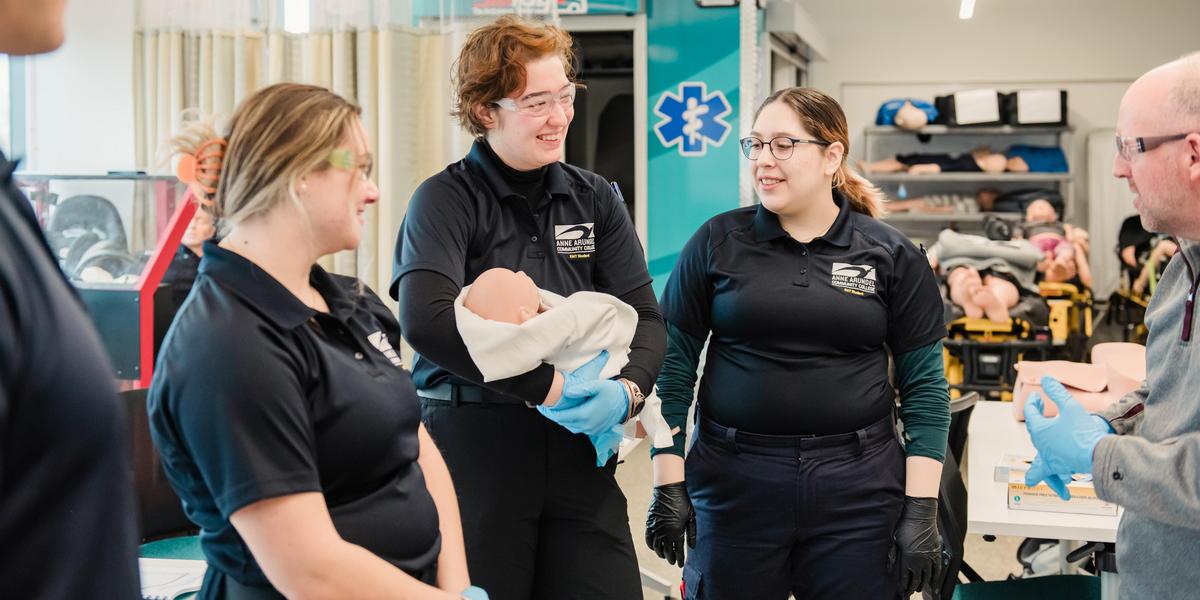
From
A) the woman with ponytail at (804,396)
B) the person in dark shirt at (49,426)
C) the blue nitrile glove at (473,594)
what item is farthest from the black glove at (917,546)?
the person in dark shirt at (49,426)

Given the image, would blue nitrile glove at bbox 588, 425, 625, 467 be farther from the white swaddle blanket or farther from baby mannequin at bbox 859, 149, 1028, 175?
baby mannequin at bbox 859, 149, 1028, 175

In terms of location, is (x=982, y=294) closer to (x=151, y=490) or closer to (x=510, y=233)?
(x=510, y=233)

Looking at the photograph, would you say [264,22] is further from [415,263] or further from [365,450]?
[365,450]

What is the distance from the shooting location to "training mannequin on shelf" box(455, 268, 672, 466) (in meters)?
1.87

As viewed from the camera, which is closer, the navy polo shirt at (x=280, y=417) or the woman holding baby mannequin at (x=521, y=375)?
the navy polo shirt at (x=280, y=417)

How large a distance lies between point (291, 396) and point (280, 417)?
3 cm

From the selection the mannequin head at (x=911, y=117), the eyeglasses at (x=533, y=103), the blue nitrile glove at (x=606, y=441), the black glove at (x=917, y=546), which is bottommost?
the black glove at (x=917, y=546)

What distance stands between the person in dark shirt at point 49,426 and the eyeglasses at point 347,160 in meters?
0.46

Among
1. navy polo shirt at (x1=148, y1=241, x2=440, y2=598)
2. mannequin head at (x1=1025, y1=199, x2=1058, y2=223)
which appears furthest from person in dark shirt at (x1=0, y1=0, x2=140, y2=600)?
mannequin head at (x1=1025, y1=199, x2=1058, y2=223)

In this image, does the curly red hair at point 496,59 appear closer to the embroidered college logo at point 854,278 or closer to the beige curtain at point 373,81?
the embroidered college logo at point 854,278

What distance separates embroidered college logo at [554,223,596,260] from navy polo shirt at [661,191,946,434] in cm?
32

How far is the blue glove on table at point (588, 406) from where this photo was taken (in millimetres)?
1938

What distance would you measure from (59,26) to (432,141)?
10.8 feet

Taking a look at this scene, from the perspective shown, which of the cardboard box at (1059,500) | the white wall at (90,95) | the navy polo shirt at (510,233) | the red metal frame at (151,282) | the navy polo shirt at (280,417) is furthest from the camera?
the white wall at (90,95)
